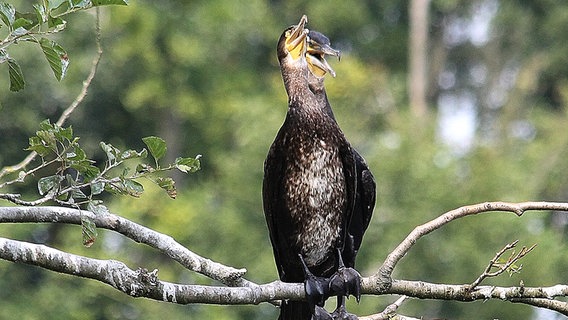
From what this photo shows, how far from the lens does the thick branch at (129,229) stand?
362 cm

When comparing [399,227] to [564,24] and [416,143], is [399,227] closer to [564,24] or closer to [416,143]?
[416,143]

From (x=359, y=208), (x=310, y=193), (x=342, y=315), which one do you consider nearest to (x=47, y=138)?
(x=342, y=315)

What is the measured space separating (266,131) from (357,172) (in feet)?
44.9

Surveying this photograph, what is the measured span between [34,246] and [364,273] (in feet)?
45.6

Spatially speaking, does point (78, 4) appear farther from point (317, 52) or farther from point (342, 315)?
point (317, 52)

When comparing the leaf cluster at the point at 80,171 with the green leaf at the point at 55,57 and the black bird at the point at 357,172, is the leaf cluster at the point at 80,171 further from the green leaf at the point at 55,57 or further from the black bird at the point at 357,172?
the black bird at the point at 357,172

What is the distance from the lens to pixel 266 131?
18938 millimetres

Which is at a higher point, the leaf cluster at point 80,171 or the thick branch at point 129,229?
the leaf cluster at point 80,171

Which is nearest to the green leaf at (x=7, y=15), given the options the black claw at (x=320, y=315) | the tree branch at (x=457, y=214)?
the tree branch at (x=457, y=214)

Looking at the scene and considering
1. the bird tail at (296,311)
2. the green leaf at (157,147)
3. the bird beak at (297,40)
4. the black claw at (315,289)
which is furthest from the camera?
the bird beak at (297,40)

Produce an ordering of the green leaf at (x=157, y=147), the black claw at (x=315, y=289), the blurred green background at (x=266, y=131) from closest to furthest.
→ the green leaf at (x=157, y=147)
the black claw at (x=315, y=289)
the blurred green background at (x=266, y=131)

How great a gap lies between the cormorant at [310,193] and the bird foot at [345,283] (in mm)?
14

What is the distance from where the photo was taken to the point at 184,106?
2097 cm

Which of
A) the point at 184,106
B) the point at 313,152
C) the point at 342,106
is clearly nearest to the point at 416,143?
the point at 342,106
